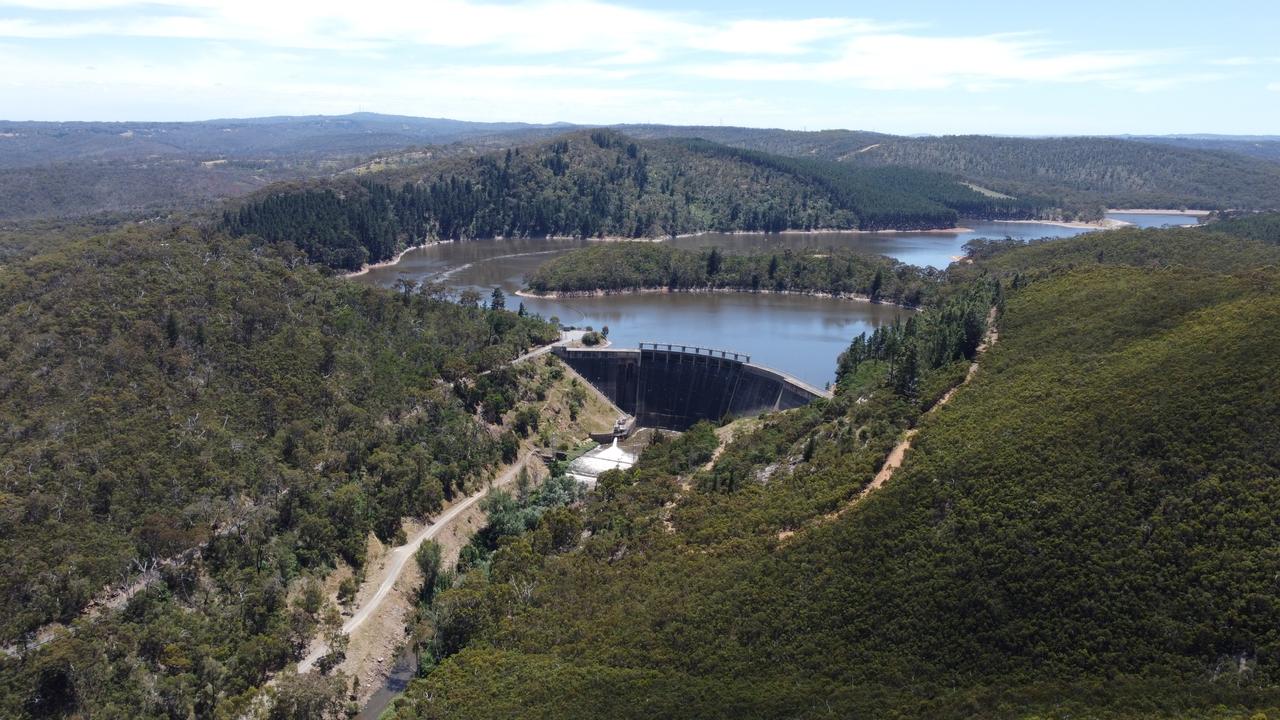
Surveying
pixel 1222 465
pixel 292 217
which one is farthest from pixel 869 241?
pixel 1222 465

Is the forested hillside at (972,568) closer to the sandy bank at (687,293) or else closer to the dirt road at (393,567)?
the dirt road at (393,567)

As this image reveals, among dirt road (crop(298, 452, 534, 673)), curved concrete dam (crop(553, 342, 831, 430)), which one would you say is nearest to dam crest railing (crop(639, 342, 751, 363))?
curved concrete dam (crop(553, 342, 831, 430))

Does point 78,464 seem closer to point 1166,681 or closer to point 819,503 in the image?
point 819,503

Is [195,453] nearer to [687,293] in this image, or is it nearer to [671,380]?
[671,380]

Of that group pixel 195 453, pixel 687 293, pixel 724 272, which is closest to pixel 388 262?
pixel 687 293

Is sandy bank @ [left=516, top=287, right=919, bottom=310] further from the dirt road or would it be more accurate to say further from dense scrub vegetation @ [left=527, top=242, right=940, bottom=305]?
the dirt road

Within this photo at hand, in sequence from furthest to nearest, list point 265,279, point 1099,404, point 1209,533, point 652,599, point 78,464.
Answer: point 265,279
point 78,464
point 1099,404
point 652,599
point 1209,533
